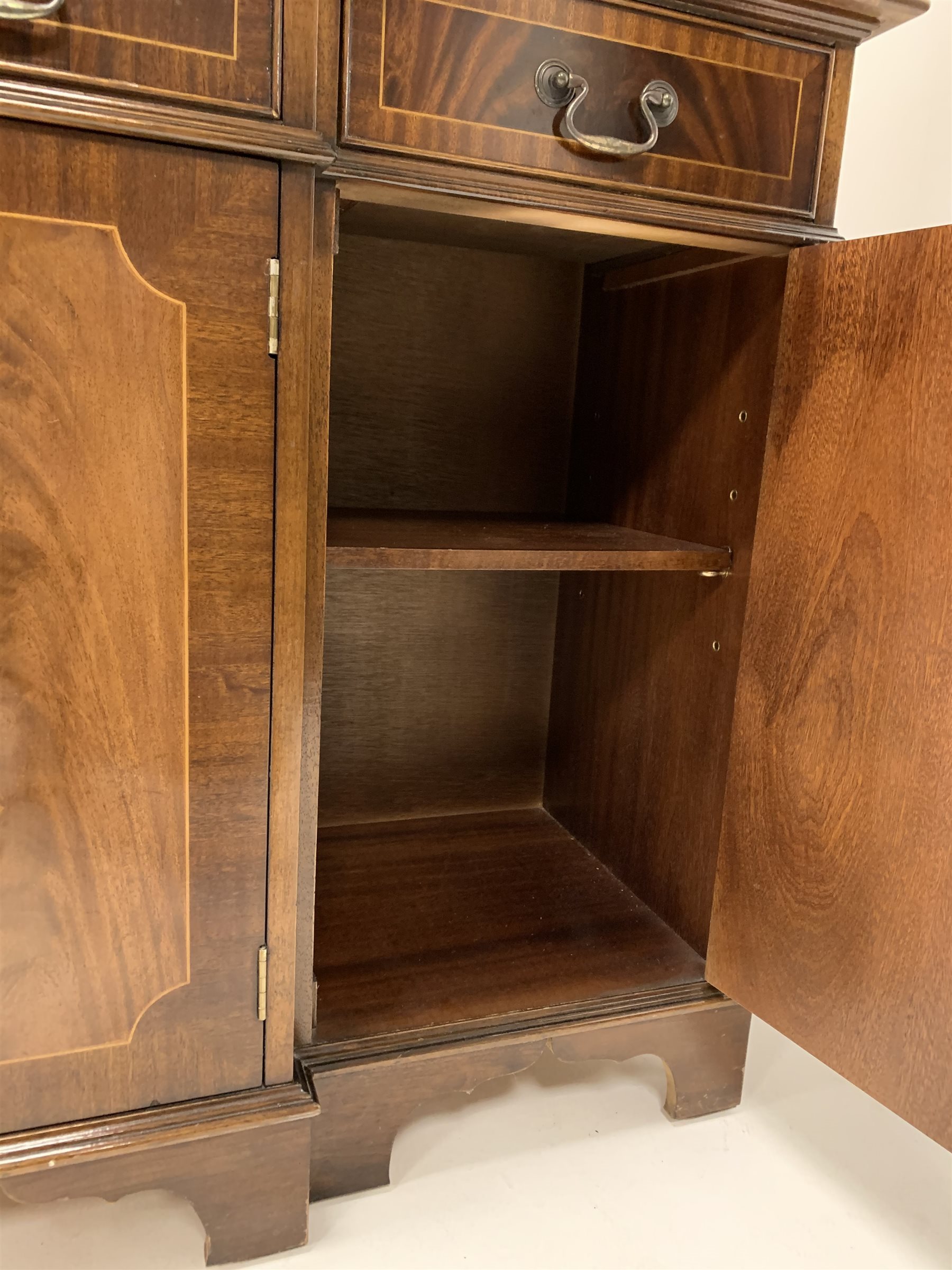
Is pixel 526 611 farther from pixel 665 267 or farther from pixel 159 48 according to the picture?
pixel 159 48

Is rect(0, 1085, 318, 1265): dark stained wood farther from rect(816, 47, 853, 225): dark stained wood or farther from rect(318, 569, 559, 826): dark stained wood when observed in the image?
rect(816, 47, 853, 225): dark stained wood

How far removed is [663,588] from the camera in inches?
47.6

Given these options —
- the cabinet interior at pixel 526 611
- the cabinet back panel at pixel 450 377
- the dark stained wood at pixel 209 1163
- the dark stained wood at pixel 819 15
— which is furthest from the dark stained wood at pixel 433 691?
the dark stained wood at pixel 819 15

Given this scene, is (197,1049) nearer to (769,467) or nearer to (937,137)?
(769,467)

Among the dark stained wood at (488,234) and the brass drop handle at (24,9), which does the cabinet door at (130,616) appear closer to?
the brass drop handle at (24,9)

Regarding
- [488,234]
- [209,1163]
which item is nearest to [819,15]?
[488,234]

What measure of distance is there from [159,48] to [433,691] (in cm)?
Result: 93

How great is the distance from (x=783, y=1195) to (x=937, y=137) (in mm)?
1438

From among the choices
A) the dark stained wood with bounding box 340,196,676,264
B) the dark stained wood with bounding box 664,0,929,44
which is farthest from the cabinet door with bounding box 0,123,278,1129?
the dark stained wood with bounding box 664,0,929,44

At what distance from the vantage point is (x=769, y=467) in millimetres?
967

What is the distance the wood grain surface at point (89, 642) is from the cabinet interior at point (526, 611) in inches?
7.4

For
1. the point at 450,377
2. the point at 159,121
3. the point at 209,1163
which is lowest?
the point at 209,1163

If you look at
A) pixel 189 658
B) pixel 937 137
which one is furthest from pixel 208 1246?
pixel 937 137

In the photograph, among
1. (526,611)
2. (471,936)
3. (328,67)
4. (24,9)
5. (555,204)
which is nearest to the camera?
(24,9)
